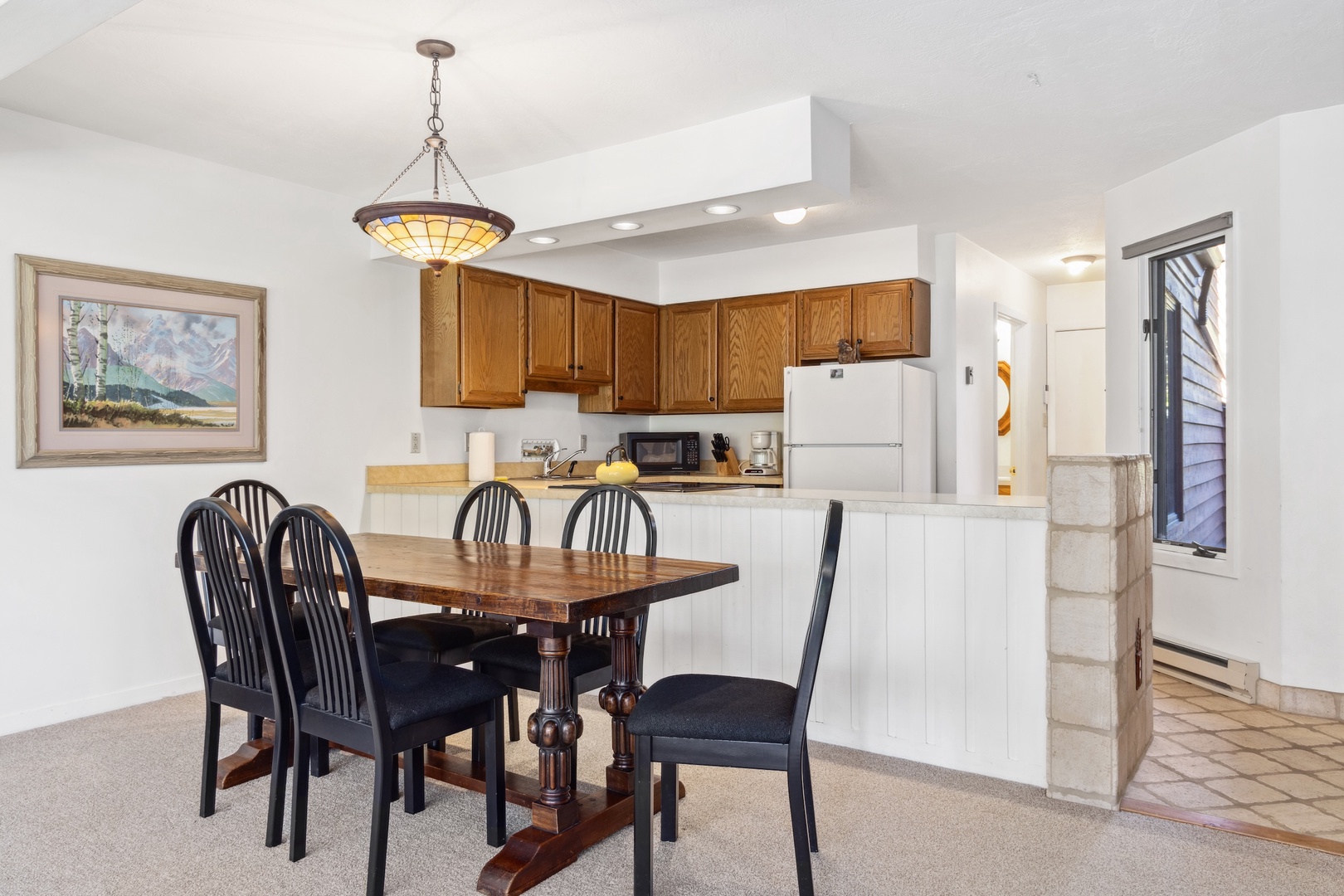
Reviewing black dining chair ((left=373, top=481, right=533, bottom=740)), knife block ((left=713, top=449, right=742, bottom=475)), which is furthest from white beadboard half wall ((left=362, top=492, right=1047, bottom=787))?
knife block ((left=713, top=449, right=742, bottom=475))

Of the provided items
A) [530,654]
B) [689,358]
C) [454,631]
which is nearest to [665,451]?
[689,358]

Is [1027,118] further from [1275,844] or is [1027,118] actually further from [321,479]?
[321,479]

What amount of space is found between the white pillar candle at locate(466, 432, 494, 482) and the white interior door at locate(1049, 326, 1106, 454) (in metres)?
4.48

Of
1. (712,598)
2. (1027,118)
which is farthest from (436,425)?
(1027,118)

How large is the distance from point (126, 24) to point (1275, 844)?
12.7 feet

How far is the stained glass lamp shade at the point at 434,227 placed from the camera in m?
2.47

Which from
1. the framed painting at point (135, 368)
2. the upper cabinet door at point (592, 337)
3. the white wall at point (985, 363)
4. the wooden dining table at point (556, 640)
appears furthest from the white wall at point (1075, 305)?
the framed painting at point (135, 368)

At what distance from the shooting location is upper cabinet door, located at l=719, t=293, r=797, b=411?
554 centimetres

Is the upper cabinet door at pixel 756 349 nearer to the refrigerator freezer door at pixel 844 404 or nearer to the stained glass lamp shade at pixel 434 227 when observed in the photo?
the refrigerator freezer door at pixel 844 404

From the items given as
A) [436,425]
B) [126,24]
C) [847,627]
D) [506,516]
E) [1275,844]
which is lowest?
[1275,844]

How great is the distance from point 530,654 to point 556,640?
51 centimetres

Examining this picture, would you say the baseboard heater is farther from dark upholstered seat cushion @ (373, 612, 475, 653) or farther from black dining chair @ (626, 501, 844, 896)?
dark upholstered seat cushion @ (373, 612, 475, 653)

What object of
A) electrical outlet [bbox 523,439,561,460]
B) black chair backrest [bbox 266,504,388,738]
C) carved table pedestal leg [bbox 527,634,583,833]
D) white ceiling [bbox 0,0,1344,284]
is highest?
white ceiling [bbox 0,0,1344,284]

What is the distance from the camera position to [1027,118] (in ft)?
11.3
